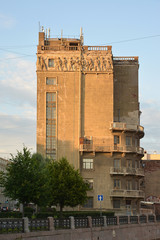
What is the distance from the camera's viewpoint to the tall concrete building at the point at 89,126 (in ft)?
245

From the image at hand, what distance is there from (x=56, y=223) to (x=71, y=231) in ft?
5.94

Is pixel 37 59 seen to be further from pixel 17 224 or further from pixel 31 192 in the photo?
pixel 17 224

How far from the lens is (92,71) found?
253 feet

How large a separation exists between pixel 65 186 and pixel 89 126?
1500cm

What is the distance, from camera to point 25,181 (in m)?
53.4

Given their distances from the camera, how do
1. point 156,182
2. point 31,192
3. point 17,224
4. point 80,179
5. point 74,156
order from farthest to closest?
point 156,182 → point 74,156 → point 80,179 → point 31,192 → point 17,224

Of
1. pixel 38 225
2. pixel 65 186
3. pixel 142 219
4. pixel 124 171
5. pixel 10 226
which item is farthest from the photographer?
pixel 124 171

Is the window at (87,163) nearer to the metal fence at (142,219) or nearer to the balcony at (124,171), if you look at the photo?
the balcony at (124,171)

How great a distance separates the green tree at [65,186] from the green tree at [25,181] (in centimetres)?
653

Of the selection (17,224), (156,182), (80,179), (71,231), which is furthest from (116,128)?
(17,224)

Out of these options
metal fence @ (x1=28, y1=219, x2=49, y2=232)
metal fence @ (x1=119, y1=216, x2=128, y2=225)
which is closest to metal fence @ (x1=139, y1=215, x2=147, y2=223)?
metal fence @ (x1=119, y1=216, x2=128, y2=225)

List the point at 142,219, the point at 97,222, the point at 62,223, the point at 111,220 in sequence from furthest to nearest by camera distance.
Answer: the point at 142,219 → the point at 111,220 → the point at 97,222 → the point at 62,223

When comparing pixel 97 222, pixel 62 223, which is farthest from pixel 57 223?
pixel 97 222

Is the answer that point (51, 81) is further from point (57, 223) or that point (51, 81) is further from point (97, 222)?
point (57, 223)
